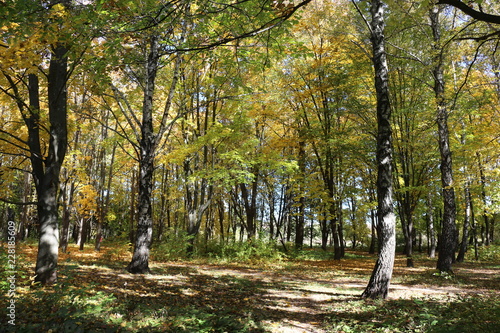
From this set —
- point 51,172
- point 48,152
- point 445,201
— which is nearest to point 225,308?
point 51,172

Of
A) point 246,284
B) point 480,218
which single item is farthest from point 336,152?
point 480,218

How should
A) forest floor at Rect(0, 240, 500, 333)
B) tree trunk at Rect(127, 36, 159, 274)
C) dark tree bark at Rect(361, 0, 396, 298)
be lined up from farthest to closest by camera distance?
1. tree trunk at Rect(127, 36, 159, 274)
2. dark tree bark at Rect(361, 0, 396, 298)
3. forest floor at Rect(0, 240, 500, 333)

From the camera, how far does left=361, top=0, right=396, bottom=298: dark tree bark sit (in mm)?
6551

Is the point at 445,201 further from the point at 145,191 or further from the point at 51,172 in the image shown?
the point at 51,172

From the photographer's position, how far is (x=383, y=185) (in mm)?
6906

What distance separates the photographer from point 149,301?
5.64m

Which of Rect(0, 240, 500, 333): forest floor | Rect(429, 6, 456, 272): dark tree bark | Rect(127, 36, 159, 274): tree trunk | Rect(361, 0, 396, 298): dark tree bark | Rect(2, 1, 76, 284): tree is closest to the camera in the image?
Rect(0, 240, 500, 333): forest floor

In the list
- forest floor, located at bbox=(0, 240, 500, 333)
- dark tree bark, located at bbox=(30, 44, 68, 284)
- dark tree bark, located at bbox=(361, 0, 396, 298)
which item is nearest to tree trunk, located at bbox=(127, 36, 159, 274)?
forest floor, located at bbox=(0, 240, 500, 333)

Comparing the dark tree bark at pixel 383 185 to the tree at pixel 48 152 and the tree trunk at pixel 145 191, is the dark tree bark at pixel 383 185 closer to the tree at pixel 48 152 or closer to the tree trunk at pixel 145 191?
the tree trunk at pixel 145 191

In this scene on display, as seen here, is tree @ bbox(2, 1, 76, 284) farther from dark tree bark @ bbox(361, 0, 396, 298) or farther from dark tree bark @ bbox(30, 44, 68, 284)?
dark tree bark @ bbox(361, 0, 396, 298)

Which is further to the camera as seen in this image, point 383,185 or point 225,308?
point 383,185

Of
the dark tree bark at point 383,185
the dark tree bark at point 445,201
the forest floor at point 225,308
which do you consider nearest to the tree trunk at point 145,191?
the forest floor at point 225,308

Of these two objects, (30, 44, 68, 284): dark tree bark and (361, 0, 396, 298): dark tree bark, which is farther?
(361, 0, 396, 298): dark tree bark

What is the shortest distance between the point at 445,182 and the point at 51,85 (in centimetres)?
1413
